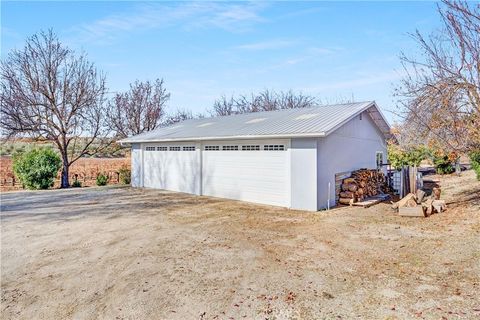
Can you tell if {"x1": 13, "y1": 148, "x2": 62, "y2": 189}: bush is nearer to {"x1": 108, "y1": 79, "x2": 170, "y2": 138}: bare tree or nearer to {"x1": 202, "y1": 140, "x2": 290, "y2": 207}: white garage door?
{"x1": 108, "y1": 79, "x2": 170, "y2": 138}: bare tree

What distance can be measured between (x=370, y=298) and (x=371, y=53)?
13.0m

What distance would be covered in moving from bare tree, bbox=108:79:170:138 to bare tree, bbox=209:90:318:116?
1093cm

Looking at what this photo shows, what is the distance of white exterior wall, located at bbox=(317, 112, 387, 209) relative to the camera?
33.8ft

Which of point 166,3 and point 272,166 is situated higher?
point 166,3

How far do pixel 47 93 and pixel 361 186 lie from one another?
1887 centimetres

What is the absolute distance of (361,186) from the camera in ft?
38.4

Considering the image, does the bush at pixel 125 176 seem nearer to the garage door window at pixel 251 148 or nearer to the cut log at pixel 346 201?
the garage door window at pixel 251 148

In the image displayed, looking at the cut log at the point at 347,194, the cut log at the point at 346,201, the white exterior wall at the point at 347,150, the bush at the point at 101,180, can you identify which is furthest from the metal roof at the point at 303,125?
the bush at the point at 101,180

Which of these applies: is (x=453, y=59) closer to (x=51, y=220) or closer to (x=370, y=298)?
(x=370, y=298)

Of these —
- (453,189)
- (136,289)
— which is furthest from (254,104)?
(136,289)

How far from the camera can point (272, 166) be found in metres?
11.0

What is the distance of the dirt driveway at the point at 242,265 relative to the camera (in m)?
3.94

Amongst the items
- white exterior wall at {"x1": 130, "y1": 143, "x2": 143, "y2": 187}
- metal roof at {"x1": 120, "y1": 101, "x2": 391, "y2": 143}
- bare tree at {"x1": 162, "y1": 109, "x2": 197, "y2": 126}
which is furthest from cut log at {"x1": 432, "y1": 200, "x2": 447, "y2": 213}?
bare tree at {"x1": 162, "y1": 109, "x2": 197, "y2": 126}

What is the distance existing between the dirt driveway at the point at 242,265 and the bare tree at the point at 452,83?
94.5 inches
